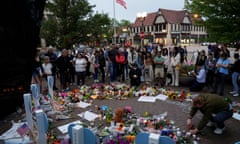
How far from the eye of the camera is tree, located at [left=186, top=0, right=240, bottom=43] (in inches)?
336

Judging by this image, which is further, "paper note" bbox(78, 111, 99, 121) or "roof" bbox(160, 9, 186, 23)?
"roof" bbox(160, 9, 186, 23)

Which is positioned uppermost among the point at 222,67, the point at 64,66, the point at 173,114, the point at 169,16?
the point at 169,16

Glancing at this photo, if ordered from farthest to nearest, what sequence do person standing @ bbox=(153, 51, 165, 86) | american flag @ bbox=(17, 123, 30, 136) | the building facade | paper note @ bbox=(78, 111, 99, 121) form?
the building facade < person standing @ bbox=(153, 51, 165, 86) < paper note @ bbox=(78, 111, 99, 121) < american flag @ bbox=(17, 123, 30, 136)

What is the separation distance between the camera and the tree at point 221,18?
28.0 ft

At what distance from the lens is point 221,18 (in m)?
9.07

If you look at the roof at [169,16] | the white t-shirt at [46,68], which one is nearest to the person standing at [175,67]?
the white t-shirt at [46,68]

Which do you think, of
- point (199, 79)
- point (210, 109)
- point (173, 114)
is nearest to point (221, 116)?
point (210, 109)

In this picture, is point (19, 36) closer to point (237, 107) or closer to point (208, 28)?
point (237, 107)

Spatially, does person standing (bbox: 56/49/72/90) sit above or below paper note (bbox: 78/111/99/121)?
above

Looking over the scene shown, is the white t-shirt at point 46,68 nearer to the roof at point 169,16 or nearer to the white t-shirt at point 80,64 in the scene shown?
the white t-shirt at point 80,64

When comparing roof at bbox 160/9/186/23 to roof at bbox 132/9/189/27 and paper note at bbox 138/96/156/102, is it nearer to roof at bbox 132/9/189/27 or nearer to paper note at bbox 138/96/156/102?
roof at bbox 132/9/189/27

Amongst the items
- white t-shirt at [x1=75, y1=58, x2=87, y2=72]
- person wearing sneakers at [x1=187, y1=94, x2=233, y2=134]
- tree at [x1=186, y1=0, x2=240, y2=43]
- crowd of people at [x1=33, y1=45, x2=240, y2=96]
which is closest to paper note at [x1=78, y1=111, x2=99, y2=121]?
crowd of people at [x1=33, y1=45, x2=240, y2=96]

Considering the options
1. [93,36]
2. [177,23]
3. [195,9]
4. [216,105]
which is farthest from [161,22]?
[216,105]

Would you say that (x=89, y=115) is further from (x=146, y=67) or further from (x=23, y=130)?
(x=146, y=67)
